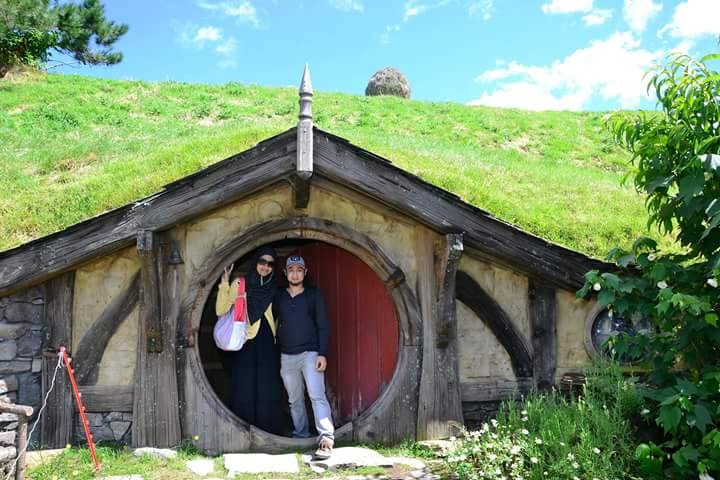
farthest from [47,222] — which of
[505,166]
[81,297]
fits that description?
[505,166]

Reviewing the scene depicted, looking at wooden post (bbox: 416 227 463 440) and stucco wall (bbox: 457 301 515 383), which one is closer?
wooden post (bbox: 416 227 463 440)

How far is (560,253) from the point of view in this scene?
555 centimetres

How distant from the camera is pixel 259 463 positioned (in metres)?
4.93

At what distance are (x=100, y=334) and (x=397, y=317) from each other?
269 cm

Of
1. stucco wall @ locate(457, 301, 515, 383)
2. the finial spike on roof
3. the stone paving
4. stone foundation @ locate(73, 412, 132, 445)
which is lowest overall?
the stone paving

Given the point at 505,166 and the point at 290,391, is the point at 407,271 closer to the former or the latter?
the point at 290,391

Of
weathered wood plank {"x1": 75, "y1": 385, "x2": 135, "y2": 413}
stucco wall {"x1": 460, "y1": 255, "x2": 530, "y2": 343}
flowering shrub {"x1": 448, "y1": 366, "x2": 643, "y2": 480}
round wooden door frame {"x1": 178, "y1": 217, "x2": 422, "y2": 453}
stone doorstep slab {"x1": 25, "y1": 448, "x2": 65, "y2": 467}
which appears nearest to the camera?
flowering shrub {"x1": 448, "y1": 366, "x2": 643, "y2": 480}

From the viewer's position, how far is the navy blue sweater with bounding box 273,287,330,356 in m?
5.59

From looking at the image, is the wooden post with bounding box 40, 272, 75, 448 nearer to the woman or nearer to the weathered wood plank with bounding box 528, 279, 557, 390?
the woman

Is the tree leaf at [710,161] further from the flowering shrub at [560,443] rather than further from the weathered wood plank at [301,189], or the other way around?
the weathered wood plank at [301,189]

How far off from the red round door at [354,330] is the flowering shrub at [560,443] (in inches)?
58.3

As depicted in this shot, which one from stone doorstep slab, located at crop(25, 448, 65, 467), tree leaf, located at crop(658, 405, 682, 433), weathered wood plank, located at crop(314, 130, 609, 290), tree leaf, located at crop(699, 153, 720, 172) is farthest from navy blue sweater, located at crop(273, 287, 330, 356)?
tree leaf, located at crop(699, 153, 720, 172)

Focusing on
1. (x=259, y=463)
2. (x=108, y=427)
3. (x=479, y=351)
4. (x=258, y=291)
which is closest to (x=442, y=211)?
(x=479, y=351)

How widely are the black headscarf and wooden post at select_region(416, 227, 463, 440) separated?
1556mm
